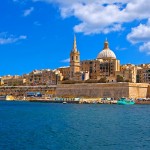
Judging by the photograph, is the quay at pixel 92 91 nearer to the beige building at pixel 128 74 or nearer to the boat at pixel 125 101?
the boat at pixel 125 101

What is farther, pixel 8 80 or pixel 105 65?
pixel 8 80

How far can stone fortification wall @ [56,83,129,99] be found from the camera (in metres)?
50.4

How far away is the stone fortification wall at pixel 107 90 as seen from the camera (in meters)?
50.2

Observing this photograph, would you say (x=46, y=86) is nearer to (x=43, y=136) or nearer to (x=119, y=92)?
(x=119, y=92)

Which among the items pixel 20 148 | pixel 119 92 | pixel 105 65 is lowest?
pixel 20 148

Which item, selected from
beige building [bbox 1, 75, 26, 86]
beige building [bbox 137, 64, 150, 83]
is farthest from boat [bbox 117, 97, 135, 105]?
beige building [bbox 1, 75, 26, 86]

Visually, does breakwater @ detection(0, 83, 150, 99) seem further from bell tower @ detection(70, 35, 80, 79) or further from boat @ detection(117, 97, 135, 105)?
bell tower @ detection(70, 35, 80, 79)

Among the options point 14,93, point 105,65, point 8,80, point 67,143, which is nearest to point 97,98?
point 105,65

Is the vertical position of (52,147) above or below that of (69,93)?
below

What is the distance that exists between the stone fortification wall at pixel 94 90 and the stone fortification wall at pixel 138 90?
51 cm

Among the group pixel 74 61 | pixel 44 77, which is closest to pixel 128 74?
pixel 74 61

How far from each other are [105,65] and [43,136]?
44062 millimetres

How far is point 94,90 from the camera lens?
5306 cm

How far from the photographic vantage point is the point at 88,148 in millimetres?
14266
